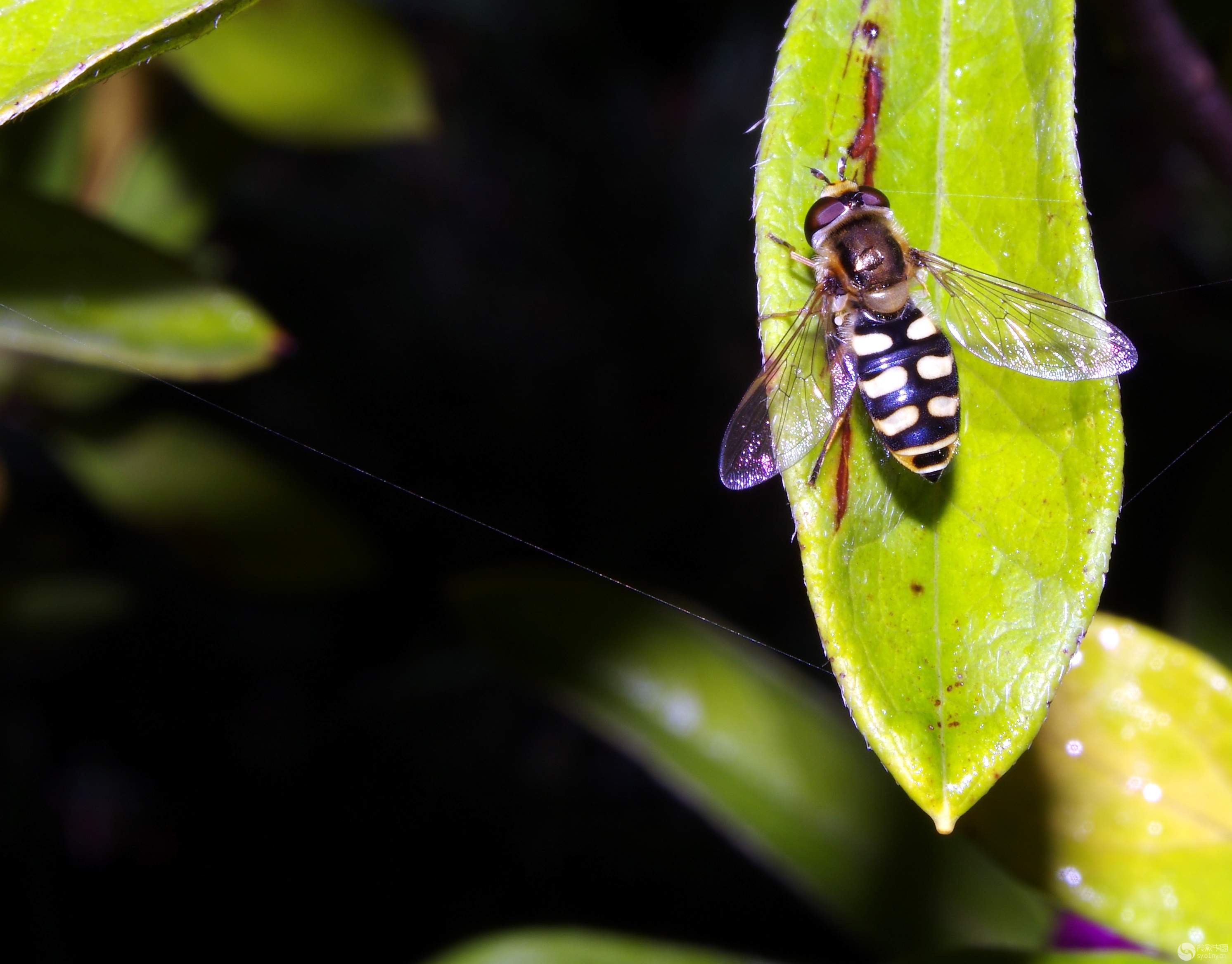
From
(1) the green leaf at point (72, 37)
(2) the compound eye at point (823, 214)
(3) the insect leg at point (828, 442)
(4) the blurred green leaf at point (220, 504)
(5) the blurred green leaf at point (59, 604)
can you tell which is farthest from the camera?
(5) the blurred green leaf at point (59, 604)

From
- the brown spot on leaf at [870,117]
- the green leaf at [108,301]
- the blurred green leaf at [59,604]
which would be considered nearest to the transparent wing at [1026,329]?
the brown spot on leaf at [870,117]

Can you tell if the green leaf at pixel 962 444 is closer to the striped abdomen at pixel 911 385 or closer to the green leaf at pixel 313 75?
the striped abdomen at pixel 911 385

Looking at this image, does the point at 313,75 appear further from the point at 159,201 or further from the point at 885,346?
the point at 885,346

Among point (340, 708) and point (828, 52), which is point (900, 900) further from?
point (340, 708)

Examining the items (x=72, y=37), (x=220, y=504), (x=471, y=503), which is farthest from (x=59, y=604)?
(x=72, y=37)

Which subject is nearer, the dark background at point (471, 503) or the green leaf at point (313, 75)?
the green leaf at point (313, 75)

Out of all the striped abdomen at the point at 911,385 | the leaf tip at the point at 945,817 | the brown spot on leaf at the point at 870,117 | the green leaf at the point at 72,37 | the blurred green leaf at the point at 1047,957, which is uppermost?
the green leaf at the point at 72,37

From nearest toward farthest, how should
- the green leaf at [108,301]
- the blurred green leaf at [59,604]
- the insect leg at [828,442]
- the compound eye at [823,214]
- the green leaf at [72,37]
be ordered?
1. the green leaf at [72,37]
2. the insect leg at [828,442]
3. the compound eye at [823,214]
4. the green leaf at [108,301]
5. the blurred green leaf at [59,604]
